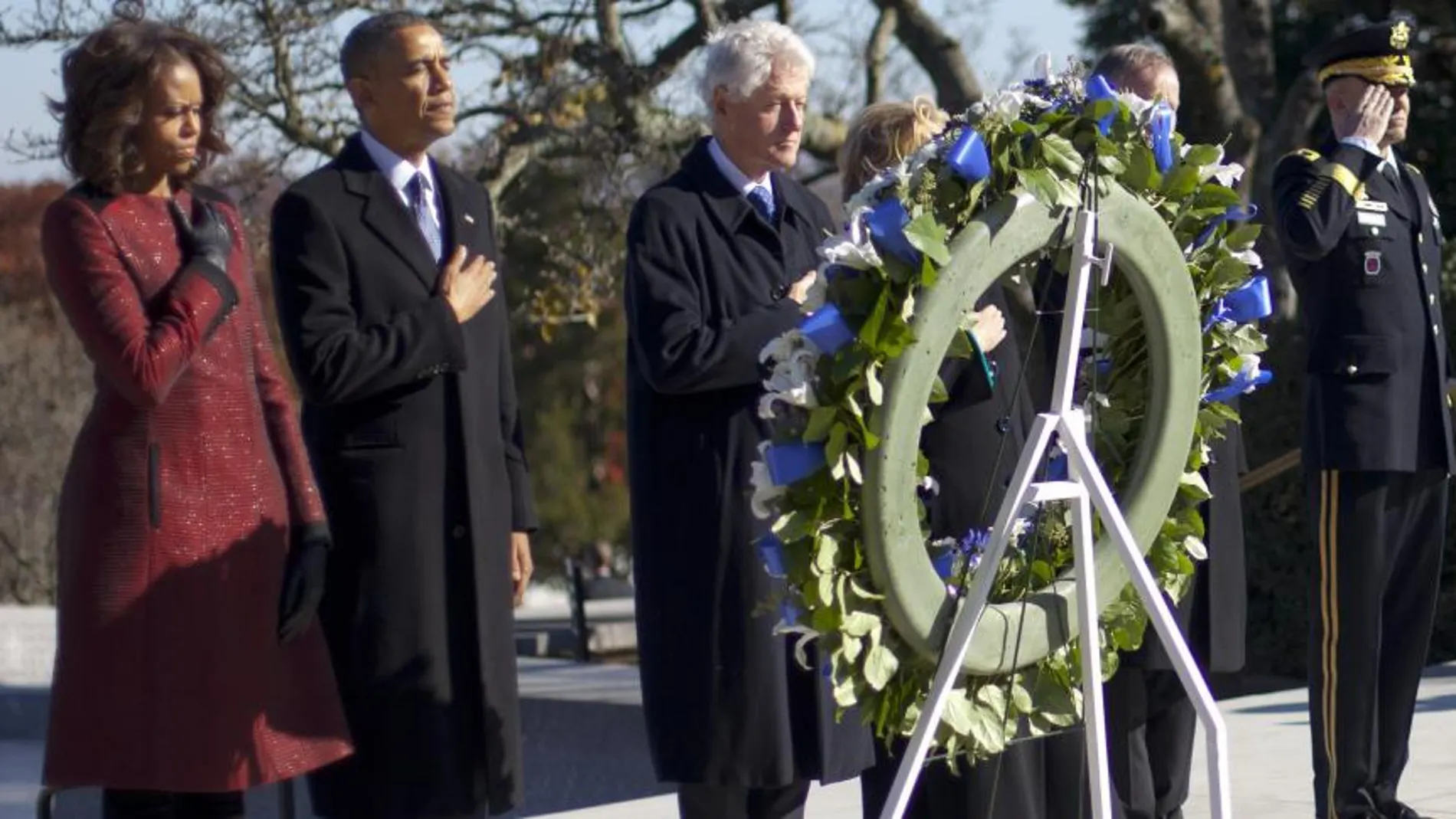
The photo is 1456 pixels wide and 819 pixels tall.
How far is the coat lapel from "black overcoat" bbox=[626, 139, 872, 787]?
0.39m

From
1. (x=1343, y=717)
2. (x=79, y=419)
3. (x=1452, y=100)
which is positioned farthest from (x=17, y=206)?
(x=1343, y=717)

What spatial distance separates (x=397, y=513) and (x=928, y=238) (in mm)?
1260

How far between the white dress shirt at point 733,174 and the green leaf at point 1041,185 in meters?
0.80

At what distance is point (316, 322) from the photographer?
15.0ft

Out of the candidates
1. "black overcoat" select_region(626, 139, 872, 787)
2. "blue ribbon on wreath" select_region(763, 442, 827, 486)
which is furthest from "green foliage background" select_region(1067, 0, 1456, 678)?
"blue ribbon on wreath" select_region(763, 442, 827, 486)

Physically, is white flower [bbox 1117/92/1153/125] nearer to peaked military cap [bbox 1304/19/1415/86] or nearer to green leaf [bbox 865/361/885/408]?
green leaf [bbox 865/361/885/408]

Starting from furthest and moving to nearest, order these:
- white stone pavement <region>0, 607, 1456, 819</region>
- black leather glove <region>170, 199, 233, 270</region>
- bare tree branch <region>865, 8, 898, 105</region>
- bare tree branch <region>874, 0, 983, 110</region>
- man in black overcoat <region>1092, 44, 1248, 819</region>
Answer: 1. bare tree branch <region>865, 8, 898, 105</region>
2. bare tree branch <region>874, 0, 983, 110</region>
3. white stone pavement <region>0, 607, 1456, 819</region>
4. man in black overcoat <region>1092, 44, 1248, 819</region>
5. black leather glove <region>170, 199, 233, 270</region>

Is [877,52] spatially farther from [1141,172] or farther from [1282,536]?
[1141,172]

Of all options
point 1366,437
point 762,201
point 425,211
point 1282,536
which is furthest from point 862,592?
point 1282,536

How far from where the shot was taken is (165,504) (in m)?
4.30

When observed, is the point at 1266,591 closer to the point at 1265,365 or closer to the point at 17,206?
the point at 1265,365

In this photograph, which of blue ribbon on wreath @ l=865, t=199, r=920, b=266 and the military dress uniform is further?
the military dress uniform

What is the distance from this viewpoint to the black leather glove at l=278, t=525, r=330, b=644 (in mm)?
A: 4426

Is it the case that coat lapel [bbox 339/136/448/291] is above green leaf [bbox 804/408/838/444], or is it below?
above
